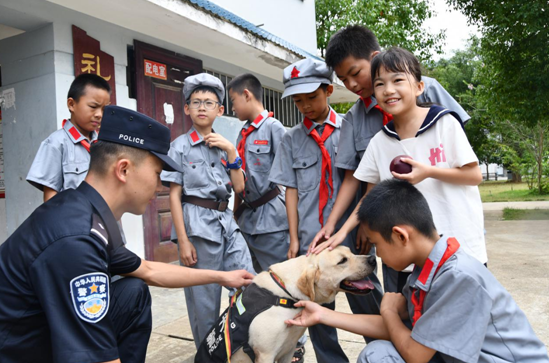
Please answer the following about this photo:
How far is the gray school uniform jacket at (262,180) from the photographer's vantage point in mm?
3076

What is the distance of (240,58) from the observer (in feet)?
21.8

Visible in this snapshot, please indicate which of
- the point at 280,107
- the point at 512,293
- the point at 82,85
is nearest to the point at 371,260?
the point at 82,85

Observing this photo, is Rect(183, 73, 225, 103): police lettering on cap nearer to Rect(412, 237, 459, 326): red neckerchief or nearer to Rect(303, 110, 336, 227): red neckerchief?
Rect(303, 110, 336, 227): red neckerchief

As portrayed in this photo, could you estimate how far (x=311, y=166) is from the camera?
274 centimetres

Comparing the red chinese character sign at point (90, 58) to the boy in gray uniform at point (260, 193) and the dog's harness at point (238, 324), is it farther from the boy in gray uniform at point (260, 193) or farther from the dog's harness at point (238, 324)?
the dog's harness at point (238, 324)

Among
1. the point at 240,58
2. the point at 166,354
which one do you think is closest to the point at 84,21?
the point at 240,58

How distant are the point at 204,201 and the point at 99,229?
4.14 ft

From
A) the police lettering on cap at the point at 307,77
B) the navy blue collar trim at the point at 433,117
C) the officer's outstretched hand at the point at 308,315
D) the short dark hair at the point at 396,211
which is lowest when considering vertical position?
the officer's outstretched hand at the point at 308,315

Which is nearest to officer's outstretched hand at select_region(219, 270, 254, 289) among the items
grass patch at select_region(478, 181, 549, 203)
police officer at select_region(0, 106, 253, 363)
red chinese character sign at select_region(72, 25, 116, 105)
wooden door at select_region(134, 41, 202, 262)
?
police officer at select_region(0, 106, 253, 363)

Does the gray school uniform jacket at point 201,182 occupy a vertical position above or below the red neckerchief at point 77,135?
below

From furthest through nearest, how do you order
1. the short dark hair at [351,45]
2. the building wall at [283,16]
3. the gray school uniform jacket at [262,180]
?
1. the building wall at [283,16]
2. the gray school uniform jacket at [262,180]
3. the short dark hair at [351,45]

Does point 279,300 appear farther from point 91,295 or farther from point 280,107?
point 280,107

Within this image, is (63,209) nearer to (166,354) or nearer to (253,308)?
(253,308)

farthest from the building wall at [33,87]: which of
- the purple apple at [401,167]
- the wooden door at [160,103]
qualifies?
the purple apple at [401,167]
